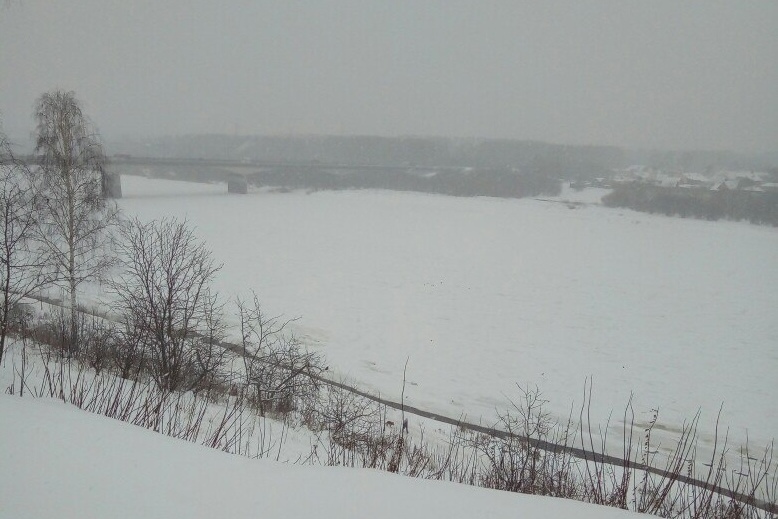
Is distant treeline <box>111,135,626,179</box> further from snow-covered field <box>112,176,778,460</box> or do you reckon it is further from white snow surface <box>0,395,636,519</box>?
white snow surface <box>0,395,636,519</box>

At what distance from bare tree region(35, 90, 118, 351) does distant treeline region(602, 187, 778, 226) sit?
193ft

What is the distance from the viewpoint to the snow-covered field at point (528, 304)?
15492 mm

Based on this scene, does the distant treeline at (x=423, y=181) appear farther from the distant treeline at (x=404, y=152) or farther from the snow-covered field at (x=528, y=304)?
the snow-covered field at (x=528, y=304)

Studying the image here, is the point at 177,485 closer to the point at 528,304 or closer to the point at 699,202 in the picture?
the point at 528,304

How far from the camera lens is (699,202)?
181 ft

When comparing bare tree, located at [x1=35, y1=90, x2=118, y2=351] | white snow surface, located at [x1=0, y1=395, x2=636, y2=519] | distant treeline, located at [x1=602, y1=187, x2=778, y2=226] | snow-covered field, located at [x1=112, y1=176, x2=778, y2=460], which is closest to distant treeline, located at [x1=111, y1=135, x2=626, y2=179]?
distant treeline, located at [x1=602, y1=187, x2=778, y2=226]

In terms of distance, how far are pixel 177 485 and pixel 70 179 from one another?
16077mm

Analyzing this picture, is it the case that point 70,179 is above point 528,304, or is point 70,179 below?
above

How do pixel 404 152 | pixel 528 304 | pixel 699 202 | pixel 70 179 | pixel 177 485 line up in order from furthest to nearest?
pixel 404 152 → pixel 699 202 → pixel 528 304 → pixel 70 179 → pixel 177 485

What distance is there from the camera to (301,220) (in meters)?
52.8

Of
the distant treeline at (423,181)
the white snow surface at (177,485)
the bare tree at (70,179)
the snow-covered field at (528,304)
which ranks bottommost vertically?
the snow-covered field at (528,304)

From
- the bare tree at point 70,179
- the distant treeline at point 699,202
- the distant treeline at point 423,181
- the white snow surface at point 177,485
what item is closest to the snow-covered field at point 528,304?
the distant treeline at point 699,202

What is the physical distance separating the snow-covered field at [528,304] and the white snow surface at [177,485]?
10.1m

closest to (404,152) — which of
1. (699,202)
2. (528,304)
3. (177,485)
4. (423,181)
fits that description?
(423,181)
